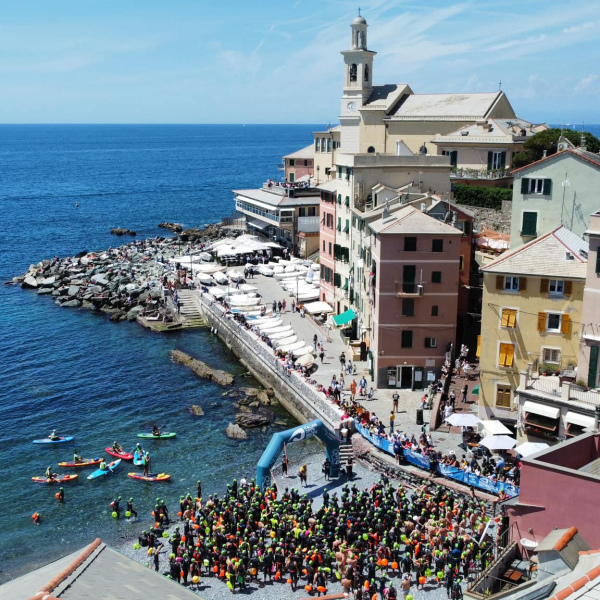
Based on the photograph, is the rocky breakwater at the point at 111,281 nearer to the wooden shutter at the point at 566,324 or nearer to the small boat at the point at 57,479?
the small boat at the point at 57,479

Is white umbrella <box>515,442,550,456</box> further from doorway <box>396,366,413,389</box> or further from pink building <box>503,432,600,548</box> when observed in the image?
doorway <box>396,366,413,389</box>

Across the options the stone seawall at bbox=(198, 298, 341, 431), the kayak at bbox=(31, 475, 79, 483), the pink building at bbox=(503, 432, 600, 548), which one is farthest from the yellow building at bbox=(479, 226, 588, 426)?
the kayak at bbox=(31, 475, 79, 483)

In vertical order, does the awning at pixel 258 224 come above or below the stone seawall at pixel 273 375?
above

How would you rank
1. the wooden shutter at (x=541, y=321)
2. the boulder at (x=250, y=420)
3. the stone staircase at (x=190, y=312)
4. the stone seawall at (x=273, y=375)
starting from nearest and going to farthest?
1. the wooden shutter at (x=541, y=321)
2. the stone seawall at (x=273, y=375)
3. the boulder at (x=250, y=420)
4. the stone staircase at (x=190, y=312)

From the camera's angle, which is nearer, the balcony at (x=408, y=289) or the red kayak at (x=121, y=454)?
the red kayak at (x=121, y=454)

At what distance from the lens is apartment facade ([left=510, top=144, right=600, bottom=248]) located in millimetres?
44656

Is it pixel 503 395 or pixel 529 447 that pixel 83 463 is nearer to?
pixel 503 395

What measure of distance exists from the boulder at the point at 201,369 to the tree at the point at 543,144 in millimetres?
32248

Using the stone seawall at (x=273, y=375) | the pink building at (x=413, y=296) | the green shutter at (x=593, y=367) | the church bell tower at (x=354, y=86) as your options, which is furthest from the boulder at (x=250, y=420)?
the church bell tower at (x=354, y=86)

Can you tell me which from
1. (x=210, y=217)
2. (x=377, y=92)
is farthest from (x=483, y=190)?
(x=210, y=217)

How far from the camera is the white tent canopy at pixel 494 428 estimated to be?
3759cm

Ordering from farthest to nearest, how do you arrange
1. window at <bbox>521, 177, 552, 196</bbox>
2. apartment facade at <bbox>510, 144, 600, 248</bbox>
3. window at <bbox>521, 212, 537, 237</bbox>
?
window at <bbox>521, 212, 537, 237</bbox> < window at <bbox>521, 177, 552, 196</bbox> < apartment facade at <bbox>510, 144, 600, 248</bbox>

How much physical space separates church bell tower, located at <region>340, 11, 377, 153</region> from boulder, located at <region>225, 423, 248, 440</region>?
46340 mm

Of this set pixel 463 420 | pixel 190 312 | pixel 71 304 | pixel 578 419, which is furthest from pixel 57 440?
pixel 71 304
